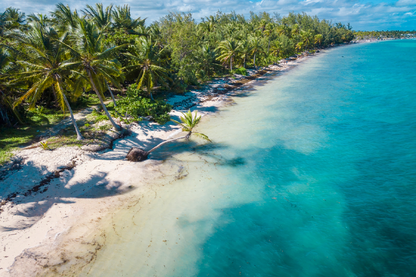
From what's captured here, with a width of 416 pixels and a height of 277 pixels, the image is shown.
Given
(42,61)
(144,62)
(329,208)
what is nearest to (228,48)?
(144,62)

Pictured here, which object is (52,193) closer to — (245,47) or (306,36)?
(245,47)

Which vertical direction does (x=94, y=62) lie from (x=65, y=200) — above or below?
above

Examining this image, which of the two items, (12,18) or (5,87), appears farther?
(12,18)

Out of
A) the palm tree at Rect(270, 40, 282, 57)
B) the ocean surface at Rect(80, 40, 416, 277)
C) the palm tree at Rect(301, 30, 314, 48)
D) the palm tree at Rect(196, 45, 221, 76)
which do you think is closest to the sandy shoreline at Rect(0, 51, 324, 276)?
the ocean surface at Rect(80, 40, 416, 277)

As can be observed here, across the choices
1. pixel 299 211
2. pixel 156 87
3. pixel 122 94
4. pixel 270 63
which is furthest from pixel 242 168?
pixel 270 63

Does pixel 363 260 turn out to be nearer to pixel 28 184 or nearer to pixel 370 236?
pixel 370 236

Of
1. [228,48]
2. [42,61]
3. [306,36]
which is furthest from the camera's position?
[306,36]

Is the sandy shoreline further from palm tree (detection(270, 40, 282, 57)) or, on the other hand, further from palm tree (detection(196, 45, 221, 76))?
palm tree (detection(270, 40, 282, 57))
